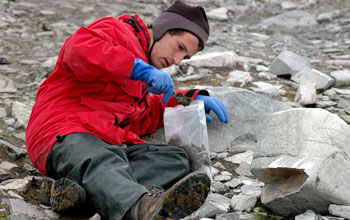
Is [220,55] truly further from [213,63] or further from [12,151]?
[12,151]

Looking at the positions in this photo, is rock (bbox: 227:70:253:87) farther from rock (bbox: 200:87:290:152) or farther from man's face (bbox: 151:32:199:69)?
man's face (bbox: 151:32:199:69)

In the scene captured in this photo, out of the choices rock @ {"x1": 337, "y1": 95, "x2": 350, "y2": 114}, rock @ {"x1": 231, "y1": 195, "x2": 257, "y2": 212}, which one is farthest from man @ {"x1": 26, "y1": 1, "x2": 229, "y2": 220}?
rock @ {"x1": 337, "y1": 95, "x2": 350, "y2": 114}

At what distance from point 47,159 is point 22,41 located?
467 cm

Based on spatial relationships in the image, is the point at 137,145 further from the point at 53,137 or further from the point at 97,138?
the point at 53,137

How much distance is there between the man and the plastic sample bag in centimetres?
12

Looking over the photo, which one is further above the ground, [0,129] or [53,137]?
[53,137]

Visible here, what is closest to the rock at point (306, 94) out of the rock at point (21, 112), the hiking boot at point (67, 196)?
the rock at point (21, 112)

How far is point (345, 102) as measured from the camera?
4.73 meters

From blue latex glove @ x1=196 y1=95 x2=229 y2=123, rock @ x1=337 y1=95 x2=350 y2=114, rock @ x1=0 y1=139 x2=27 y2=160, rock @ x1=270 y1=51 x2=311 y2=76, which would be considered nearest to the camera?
rock @ x1=0 y1=139 x2=27 y2=160

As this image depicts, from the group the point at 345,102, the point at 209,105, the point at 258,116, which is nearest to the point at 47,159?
the point at 209,105

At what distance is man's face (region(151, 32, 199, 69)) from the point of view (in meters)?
3.57

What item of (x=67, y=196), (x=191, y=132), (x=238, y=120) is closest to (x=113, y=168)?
(x=67, y=196)

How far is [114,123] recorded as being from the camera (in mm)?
3307

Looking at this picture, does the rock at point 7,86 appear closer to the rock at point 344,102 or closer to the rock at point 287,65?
the rock at point 287,65
